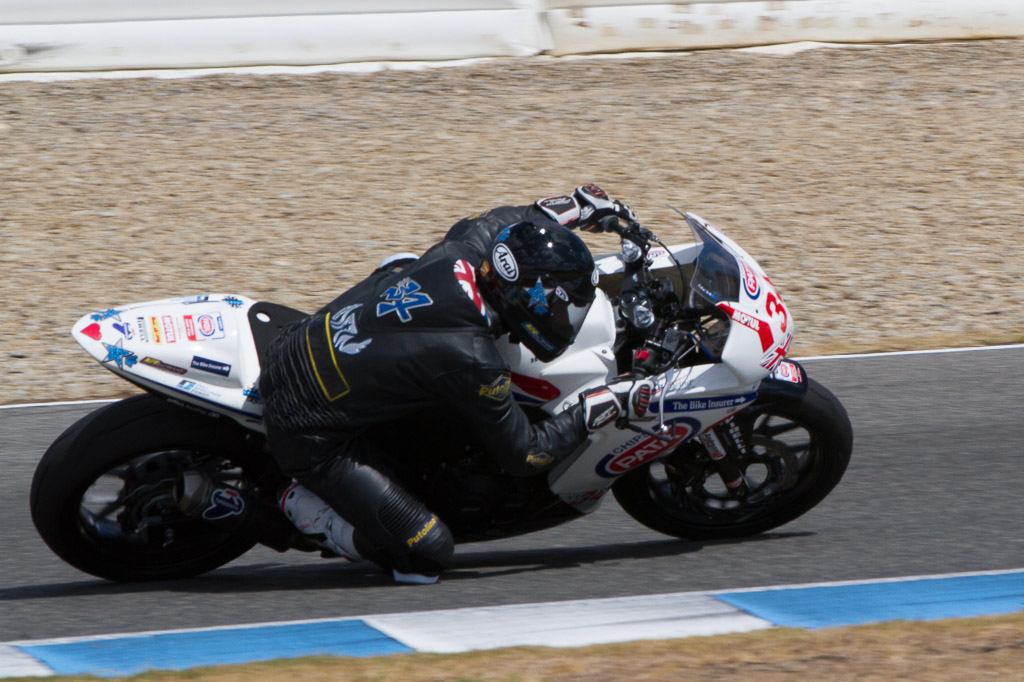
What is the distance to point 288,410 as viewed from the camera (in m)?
4.14

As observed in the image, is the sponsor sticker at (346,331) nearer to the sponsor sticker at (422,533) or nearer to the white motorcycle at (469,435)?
the white motorcycle at (469,435)

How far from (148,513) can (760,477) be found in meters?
2.24

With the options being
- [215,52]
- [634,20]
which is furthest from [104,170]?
[634,20]

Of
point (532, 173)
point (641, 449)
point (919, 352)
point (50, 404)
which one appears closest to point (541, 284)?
point (641, 449)

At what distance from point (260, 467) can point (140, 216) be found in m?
5.60

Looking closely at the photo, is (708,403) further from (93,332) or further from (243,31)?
(243,31)

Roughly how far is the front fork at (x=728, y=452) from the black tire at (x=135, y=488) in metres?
Answer: 1.63

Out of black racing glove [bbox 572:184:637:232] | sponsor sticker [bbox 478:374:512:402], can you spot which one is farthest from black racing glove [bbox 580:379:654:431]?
black racing glove [bbox 572:184:637:232]

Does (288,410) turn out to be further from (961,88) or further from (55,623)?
(961,88)

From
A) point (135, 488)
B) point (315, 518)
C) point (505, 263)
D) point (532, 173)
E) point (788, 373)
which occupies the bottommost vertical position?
point (532, 173)

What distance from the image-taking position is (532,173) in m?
10.2

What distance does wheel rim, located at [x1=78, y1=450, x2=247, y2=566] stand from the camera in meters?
4.30

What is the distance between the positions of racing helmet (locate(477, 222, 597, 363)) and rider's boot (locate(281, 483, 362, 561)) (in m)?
0.94

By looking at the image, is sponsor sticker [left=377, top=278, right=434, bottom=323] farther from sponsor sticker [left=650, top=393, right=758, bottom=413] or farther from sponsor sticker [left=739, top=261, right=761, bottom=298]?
sponsor sticker [left=739, top=261, right=761, bottom=298]
